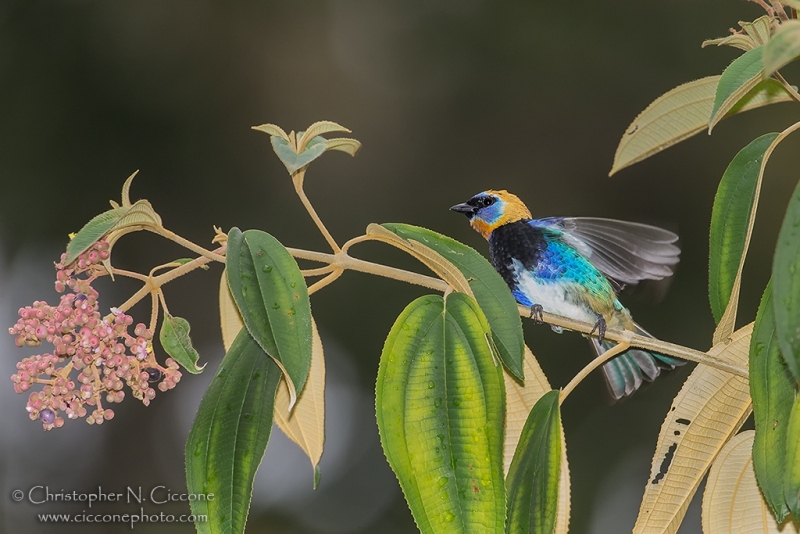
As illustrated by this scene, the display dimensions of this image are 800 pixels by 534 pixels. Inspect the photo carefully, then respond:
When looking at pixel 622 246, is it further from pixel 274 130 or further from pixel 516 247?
pixel 274 130

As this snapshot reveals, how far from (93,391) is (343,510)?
4.29 metres

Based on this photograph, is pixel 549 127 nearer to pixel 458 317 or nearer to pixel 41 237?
pixel 41 237

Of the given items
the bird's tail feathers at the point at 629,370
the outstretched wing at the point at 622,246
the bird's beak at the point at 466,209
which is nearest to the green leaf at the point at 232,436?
the outstretched wing at the point at 622,246

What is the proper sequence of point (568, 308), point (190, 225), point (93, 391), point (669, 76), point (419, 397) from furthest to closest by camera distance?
1. point (669, 76)
2. point (190, 225)
3. point (568, 308)
4. point (93, 391)
5. point (419, 397)

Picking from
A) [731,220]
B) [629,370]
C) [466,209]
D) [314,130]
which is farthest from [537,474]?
[466,209]

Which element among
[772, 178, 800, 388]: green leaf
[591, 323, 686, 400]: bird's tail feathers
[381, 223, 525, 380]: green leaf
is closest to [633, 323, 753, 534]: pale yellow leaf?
[381, 223, 525, 380]: green leaf

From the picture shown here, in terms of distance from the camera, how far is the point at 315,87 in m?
4.80

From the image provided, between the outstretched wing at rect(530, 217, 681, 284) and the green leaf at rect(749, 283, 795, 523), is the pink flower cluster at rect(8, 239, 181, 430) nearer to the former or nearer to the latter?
the green leaf at rect(749, 283, 795, 523)

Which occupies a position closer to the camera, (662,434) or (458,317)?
(458,317)

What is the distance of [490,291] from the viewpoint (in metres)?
1.07

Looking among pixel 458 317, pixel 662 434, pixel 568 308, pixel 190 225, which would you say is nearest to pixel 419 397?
pixel 458 317

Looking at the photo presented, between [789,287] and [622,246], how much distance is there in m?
1.07

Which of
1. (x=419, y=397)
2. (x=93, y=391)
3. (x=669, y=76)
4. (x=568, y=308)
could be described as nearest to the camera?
(x=419, y=397)

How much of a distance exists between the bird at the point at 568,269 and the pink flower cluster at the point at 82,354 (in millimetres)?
1051
